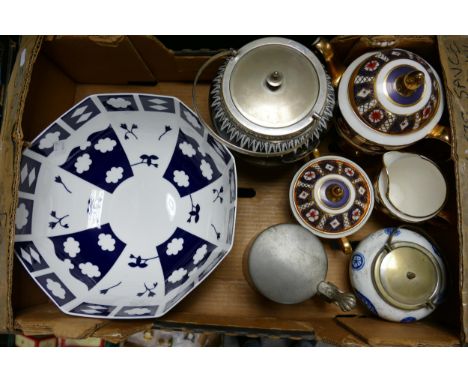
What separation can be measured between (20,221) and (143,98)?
1.07ft

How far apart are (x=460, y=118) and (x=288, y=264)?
381mm

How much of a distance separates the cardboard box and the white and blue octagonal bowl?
2.1 inches

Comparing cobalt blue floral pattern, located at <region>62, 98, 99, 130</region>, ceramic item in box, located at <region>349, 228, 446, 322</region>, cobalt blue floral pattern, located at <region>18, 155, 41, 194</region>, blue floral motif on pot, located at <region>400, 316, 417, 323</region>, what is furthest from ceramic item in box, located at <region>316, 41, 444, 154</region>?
cobalt blue floral pattern, located at <region>18, 155, 41, 194</region>

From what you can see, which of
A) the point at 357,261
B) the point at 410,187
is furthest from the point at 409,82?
the point at 357,261

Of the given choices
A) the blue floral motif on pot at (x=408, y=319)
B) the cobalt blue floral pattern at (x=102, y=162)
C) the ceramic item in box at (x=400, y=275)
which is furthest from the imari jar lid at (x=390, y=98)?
the cobalt blue floral pattern at (x=102, y=162)

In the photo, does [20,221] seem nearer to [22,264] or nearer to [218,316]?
[22,264]

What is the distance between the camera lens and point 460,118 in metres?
Answer: 0.63

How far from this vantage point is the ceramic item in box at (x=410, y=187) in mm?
715

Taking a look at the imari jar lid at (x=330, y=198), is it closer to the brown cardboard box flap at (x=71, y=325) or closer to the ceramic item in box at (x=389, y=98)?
the ceramic item in box at (x=389, y=98)

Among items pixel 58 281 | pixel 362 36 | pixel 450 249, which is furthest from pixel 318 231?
pixel 58 281

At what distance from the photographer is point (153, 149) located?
81 centimetres

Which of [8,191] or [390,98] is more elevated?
[390,98]

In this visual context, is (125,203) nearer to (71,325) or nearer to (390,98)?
(71,325)

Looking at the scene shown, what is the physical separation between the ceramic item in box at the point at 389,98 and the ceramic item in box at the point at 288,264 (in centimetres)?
22
